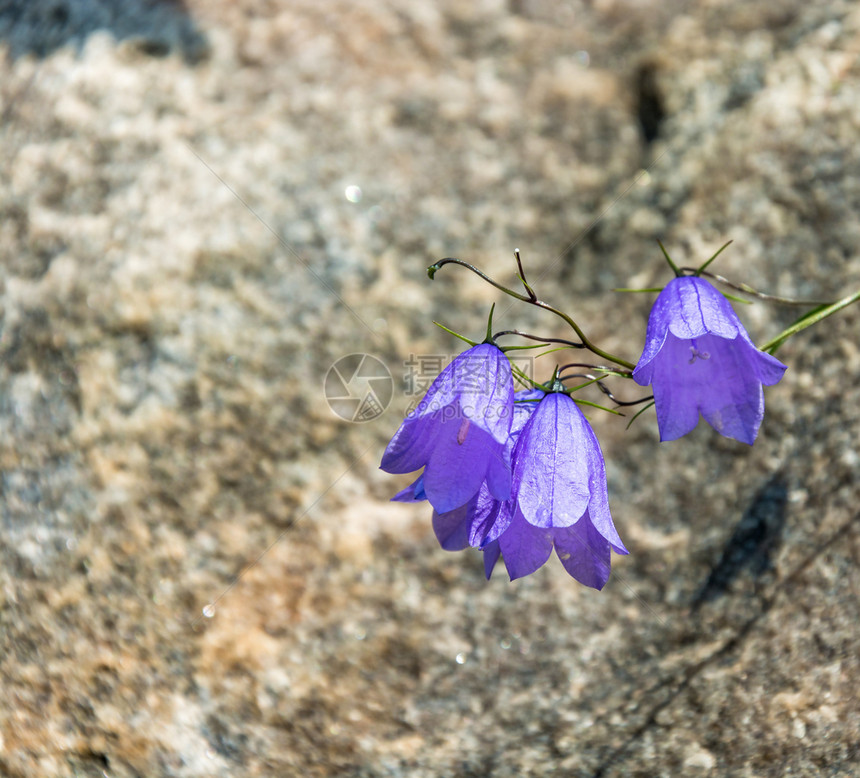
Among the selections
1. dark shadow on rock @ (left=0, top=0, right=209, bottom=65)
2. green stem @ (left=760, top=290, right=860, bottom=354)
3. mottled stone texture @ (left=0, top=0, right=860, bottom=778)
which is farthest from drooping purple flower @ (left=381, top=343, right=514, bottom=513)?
dark shadow on rock @ (left=0, top=0, right=209, bottom=65)

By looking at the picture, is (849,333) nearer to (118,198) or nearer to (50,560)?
(118,198)

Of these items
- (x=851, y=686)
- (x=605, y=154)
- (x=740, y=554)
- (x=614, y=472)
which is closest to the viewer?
(x=851, y=686)

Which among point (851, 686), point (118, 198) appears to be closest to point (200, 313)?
point (118, 198)

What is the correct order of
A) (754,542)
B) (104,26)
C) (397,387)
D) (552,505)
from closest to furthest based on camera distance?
(552,505) < (754,542) < (397,387) < (104,26)

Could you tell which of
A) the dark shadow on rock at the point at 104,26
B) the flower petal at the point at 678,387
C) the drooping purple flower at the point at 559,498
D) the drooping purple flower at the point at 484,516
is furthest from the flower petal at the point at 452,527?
the dark shadow on rock at the point at 104,26

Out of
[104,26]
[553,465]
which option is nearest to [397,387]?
[553,465]

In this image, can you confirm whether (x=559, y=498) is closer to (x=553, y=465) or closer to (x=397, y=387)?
(x=553, y=465)
